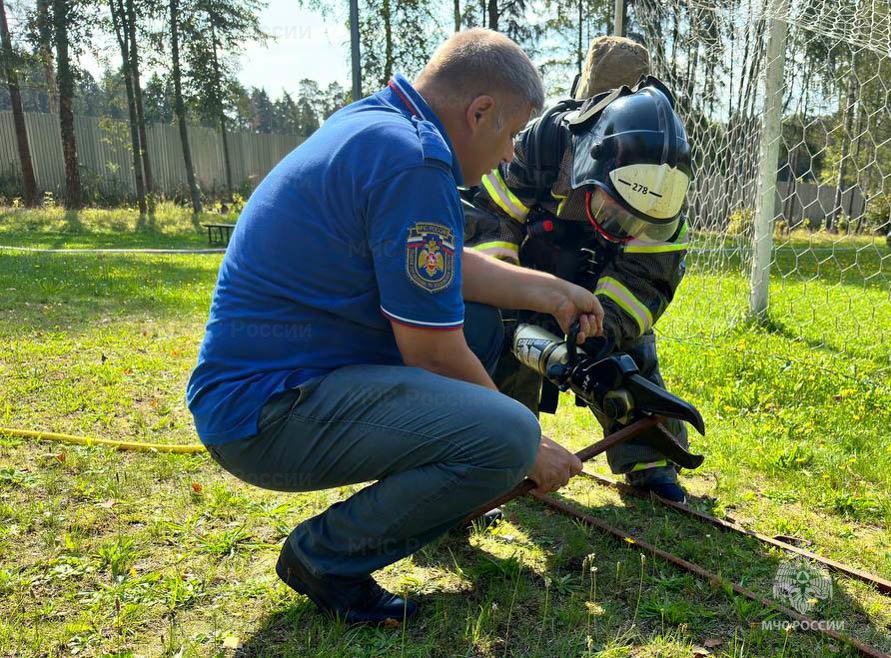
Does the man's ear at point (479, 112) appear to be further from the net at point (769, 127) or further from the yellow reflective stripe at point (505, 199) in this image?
the net at point (769, 127)

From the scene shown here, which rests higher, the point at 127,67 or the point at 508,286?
the point at 127,67

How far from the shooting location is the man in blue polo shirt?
1.79m

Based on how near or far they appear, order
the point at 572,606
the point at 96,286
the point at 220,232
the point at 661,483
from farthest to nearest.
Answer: the point at 220,232 < the point at 96,286 < the point at 661,483 < the point at 572,606

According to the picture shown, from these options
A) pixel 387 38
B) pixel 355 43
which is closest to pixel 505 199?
pixel 355 43

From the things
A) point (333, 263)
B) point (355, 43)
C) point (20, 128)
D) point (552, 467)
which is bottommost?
point (552, 467)

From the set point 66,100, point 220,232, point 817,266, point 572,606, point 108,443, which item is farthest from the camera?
point 66,100

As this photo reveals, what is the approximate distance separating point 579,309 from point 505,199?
2.78ft

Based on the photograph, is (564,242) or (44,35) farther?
(44,35)

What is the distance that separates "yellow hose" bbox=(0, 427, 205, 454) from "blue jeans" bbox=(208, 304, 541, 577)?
142cm

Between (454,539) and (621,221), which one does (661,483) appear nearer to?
(454,539)

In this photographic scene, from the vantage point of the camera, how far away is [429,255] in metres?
1.76

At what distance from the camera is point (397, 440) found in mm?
1832

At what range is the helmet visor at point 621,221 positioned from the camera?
2.50m

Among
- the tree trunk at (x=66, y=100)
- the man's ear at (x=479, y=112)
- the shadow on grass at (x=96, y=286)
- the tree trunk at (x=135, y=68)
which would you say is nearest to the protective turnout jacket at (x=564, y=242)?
the man's ear at (x=479, y=112)
